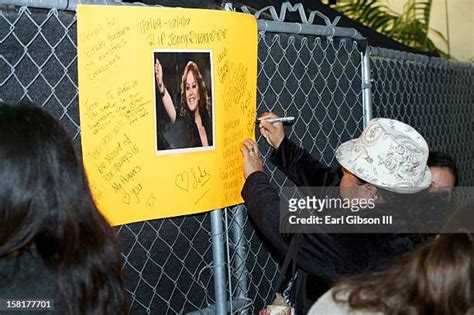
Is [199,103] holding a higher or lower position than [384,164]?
higher

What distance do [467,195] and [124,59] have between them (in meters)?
2.73

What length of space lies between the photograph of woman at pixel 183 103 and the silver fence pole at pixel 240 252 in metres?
0.39

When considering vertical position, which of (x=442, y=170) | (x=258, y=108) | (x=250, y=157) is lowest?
(x=442, y=170)

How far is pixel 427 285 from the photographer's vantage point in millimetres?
1492

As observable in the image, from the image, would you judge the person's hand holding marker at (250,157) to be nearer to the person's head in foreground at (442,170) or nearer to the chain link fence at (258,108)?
the chain link fence at (258,108)

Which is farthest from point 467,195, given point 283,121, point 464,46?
point 464,46

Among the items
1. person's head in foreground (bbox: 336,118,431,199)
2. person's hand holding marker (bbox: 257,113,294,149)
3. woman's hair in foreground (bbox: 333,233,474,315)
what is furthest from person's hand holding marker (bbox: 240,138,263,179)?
woman's hair in foreground (bbox: 333,233,474,315)

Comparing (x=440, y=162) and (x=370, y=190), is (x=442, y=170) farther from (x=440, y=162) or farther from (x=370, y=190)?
(x=370, y=190)

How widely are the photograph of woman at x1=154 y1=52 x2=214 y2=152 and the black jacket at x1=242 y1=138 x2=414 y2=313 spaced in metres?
0.30

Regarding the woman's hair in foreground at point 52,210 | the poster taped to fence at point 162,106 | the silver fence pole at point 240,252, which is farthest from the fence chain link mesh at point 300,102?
the woman's hair in foreground at point 52,210

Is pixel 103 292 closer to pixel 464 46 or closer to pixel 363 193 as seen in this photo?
pixel 363 193

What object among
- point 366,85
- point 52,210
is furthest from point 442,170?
point 52,210

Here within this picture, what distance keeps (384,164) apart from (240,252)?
0.63 metres

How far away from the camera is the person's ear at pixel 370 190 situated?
2586 mm
